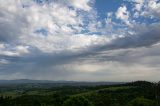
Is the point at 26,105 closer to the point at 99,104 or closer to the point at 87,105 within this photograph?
the point at 99,104

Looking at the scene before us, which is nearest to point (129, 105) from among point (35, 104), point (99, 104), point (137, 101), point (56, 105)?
point (137, 101)

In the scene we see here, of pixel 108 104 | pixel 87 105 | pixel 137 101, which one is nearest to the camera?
pixel 87 105

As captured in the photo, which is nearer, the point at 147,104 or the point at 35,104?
the point at 147,104

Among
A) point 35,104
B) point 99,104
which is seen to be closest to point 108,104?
point 99,104

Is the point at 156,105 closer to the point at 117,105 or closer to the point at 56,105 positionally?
the point at 117,105

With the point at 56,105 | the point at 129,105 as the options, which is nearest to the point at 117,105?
the point at 129,105

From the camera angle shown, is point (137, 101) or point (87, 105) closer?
point (87, 105)

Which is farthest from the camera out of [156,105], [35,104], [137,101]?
[35,104]

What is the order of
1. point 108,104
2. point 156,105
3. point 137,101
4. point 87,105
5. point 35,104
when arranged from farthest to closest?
point 35,104
point 108,104
point 137,101
point 156,105
point 87,105
